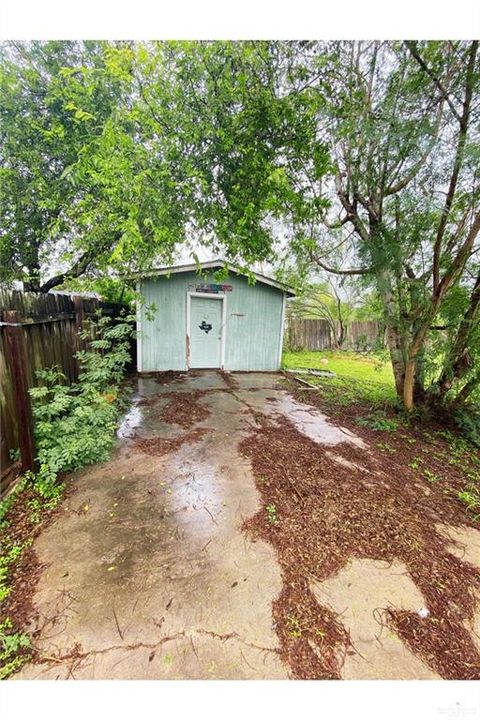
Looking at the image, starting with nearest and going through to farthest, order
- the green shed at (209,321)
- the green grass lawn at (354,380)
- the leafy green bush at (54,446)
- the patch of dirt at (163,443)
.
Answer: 1. the leafy green bush at (54,446)
2. the patch of dirt at (163,443)
3. the green grass lawn at (354,380)
4. the green shed at (209,321)

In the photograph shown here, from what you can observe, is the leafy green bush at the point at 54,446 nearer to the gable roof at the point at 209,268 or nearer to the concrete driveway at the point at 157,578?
the concrete driveway at the point at 157,578

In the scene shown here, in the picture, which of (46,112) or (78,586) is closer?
(78,586)

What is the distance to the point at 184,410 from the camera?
4.47 meters

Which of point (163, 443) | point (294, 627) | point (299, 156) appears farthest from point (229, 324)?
point (294, 627)

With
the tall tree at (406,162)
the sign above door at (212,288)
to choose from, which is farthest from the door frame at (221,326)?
the tall tree at (406,162)

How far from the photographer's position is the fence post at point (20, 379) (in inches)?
85.7

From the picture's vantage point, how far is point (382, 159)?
3432 mm

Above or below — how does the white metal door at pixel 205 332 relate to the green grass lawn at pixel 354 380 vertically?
above

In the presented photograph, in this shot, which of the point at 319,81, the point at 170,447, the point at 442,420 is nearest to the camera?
the point at 319,81

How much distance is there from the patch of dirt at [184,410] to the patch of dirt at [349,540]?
3.39 feet
